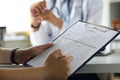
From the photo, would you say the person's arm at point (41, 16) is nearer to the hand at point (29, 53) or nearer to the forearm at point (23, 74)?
the hand at point (29, 53)

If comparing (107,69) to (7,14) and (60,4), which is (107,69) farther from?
(7,14)

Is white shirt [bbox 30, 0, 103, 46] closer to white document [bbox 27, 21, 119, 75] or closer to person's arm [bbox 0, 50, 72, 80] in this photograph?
white document [bbox 27, 21, 119, 75]

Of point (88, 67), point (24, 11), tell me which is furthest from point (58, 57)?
point (24, 11)

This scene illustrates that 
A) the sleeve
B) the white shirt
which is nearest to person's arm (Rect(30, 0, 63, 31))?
the white shirt

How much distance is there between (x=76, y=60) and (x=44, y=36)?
0.81 m

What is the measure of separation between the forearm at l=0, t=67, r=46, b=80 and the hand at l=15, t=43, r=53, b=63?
193 millimetres

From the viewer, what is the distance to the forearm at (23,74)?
70 centimetres

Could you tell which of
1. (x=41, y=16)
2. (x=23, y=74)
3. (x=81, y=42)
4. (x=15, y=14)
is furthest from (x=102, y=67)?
(x=15, y=14)

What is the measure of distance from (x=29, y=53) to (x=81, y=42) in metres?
0.22

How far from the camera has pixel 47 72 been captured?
0.69 m

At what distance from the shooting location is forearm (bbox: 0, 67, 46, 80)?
0.70 m

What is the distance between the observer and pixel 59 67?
2.28ft

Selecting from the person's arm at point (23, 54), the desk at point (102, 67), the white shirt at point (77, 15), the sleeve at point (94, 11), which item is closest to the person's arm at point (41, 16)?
the white shirt at point (77, 15)

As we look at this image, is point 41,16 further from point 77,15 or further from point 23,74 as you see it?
point 23,74
